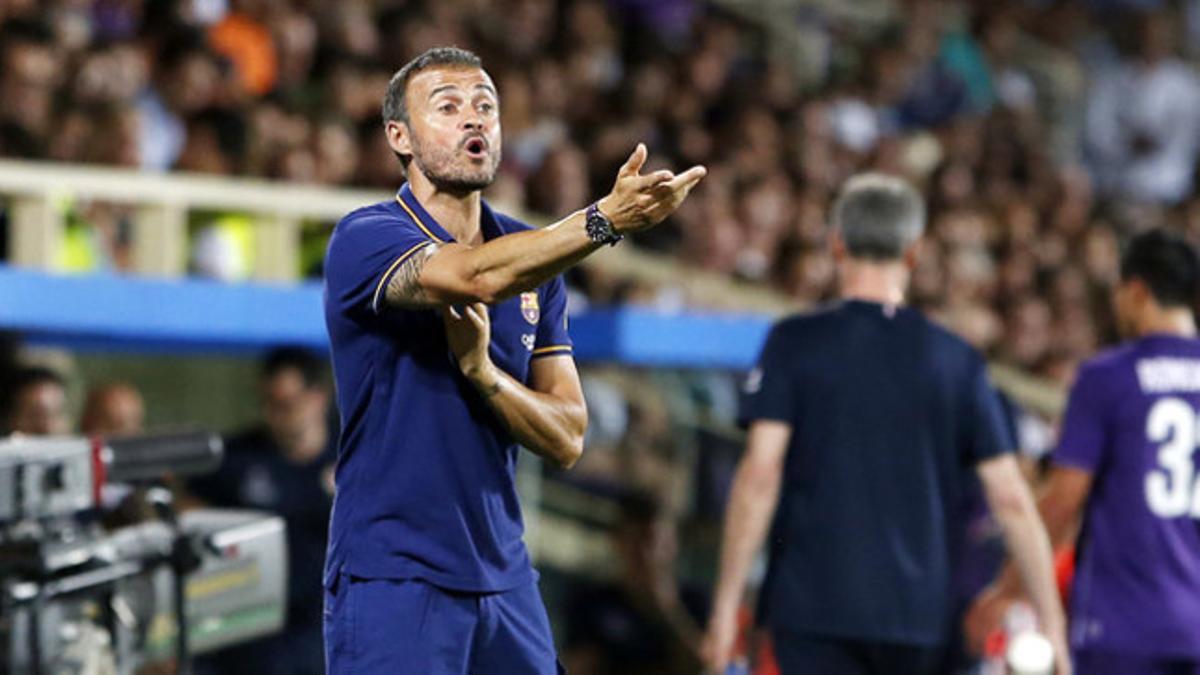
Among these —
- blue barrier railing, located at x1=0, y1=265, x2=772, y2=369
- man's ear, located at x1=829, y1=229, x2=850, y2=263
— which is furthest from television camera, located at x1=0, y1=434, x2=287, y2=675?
man's ear, located at x1=829, y1=229, x2=850, y2=263

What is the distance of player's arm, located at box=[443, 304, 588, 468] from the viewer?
153 inches

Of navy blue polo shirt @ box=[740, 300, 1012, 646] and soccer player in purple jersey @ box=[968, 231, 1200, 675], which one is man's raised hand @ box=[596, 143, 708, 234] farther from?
soccer player in purple jersey @ box=[968, 231, 1200, 675]

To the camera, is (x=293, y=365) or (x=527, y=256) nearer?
(x=527, y=256)

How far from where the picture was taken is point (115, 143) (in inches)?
322

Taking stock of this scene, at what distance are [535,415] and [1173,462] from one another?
229 cm

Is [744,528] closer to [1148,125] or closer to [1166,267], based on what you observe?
[1166,267]

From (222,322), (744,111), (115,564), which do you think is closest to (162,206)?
(222,322)

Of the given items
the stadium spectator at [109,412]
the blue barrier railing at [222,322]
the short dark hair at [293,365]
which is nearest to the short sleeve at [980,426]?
the short dark hair at [293,365]

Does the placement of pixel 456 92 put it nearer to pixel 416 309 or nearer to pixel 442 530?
pixel 416 309

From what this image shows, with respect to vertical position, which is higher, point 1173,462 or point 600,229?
point 600,229

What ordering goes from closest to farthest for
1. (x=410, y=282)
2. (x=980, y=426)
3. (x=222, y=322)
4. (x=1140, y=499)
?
(x=410, y=282) < (x=980, y=426) < (x=1140, y=499) < (x=222, y=322)

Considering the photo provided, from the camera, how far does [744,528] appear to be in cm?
540

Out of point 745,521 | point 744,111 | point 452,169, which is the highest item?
point 744,111

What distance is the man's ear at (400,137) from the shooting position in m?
4.09
